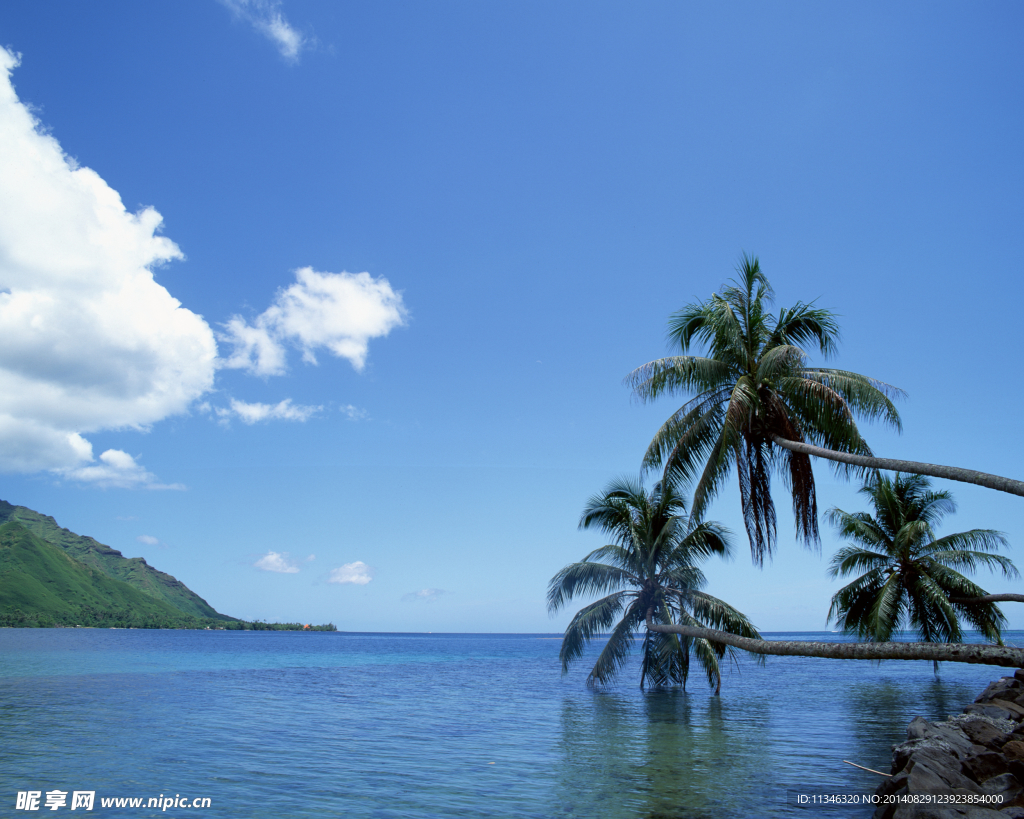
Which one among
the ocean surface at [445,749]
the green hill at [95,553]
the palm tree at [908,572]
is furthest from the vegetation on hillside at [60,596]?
the palm tree at [908,572]

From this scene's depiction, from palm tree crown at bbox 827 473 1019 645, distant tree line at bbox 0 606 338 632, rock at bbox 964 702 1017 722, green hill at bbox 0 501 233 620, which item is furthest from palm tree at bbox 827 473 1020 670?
green hill at bbox 0 501 233 620

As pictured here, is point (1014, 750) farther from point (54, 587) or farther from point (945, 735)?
point (54, 587)

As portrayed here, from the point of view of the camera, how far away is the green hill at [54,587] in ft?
380

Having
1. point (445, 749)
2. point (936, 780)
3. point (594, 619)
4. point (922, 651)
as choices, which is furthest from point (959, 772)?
point (594, 619)

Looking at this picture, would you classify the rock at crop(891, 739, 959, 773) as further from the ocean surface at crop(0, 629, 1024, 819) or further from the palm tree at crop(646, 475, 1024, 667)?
the palm tree at crop(646, 475, 1024, 667)

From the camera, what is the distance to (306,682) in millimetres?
30078

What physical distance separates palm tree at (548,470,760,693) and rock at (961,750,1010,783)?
12679 mm

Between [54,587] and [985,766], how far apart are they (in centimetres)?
16194

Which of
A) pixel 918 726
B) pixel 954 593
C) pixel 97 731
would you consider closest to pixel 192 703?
pixel 97 731

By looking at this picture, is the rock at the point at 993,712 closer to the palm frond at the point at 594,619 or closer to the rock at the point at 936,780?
the rock at the point at 936,780

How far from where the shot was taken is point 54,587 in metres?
129

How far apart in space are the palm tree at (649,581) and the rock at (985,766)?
12679 millimetres

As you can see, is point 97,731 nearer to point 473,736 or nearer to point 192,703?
point 192,703

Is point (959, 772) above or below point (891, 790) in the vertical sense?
above
